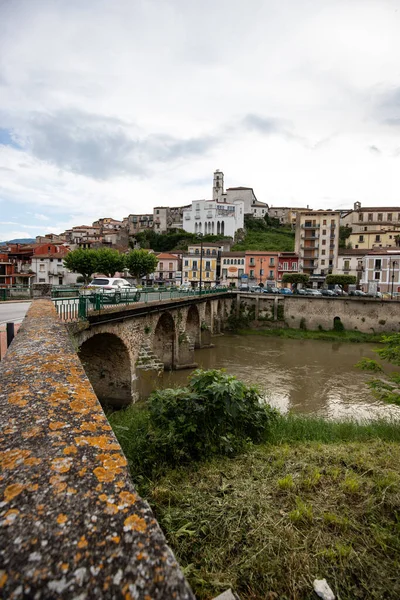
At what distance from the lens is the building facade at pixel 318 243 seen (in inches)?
2242

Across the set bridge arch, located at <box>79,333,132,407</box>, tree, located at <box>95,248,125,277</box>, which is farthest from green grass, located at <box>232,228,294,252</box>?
bridge arch, located at <box>79,333,132,407</box>

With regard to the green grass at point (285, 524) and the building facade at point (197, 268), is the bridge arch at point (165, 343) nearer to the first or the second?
the green grass at point (285, 524)

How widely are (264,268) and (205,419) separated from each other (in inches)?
2091

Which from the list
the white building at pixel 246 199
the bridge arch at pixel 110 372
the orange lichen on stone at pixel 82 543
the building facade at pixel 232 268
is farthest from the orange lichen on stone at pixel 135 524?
the white building at pixel 246 199

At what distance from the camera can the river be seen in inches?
618

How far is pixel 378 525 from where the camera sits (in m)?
2.96

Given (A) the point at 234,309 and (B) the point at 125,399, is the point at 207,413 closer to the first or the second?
(B) the point at 125,399

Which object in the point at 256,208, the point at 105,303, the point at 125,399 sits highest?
the point at 256,208

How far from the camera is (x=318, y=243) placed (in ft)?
190

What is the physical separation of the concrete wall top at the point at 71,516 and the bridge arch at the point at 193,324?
82.4 feet

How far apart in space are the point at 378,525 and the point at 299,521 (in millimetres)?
691

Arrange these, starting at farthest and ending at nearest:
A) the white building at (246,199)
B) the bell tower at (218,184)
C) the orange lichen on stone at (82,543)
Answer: the bell tower at (218,184), the white building at (246,199), the orange lichen on stone at (82,543)

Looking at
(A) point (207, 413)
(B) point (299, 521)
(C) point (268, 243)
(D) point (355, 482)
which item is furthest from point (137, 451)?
(C) point (268, 243)

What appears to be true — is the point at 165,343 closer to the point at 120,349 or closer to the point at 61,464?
the point at 120,349
